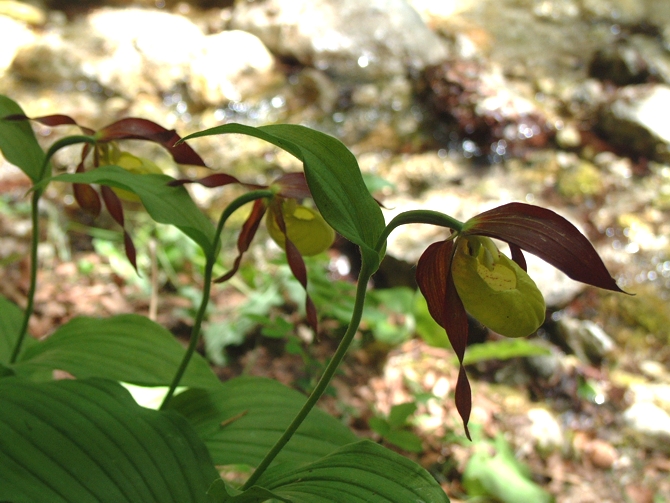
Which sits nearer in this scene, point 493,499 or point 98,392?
point 98,392

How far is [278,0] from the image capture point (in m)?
5.05

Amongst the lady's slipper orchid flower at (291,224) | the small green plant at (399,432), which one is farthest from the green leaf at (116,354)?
the small green plant at (399,432)

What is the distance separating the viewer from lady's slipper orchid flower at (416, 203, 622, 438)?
0.61 metres

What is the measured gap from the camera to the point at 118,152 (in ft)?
3.33

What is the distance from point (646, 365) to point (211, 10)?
5.55 m

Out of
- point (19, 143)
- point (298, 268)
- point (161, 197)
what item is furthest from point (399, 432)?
point (19, 143)

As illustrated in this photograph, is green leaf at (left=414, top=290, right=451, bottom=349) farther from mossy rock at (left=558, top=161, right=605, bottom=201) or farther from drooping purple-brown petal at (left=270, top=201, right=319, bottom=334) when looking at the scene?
mossy rock at (left=558, top=161, right=605, bottom=201)

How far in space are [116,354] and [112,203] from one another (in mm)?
308

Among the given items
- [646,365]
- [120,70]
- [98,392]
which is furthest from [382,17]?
[98,392]

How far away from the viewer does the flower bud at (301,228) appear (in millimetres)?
898

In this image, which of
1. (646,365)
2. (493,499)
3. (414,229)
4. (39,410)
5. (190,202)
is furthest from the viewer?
(414,229)

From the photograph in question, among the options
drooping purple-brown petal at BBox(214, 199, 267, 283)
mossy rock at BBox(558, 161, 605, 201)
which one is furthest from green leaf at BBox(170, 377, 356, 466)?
mossy rock at BBox(558, 161, 605, 201)

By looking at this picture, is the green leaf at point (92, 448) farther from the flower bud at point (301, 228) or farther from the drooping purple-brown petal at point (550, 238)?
the drooping purple-brown petal at point (550, 238)

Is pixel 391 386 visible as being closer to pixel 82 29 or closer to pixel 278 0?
pixel 278 0
